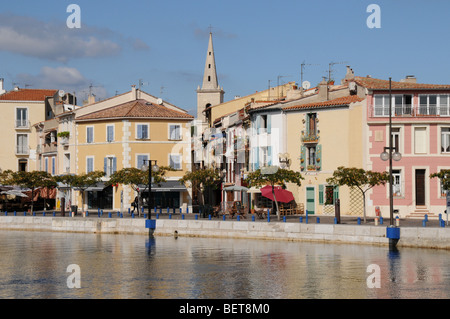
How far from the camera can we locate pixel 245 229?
156 feet

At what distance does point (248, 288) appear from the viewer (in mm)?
29812

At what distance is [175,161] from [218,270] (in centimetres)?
3850

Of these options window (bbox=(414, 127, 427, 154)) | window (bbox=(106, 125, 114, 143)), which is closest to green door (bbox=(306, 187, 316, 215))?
window (bbox=(414, 127, 427, 154))

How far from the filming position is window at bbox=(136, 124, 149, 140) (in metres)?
72.1

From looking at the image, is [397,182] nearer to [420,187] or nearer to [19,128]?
[420,187]

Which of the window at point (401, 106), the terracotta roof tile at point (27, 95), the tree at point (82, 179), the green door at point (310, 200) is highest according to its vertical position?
the terracotta roof tile at point (27, 95)

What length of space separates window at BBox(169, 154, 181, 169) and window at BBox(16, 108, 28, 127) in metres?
22.1

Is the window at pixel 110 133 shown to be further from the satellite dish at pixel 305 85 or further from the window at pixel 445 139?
the window at pixel 445 139

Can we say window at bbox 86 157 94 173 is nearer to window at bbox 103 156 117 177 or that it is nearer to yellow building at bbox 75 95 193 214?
yellow building at bbox 75 95 193 214

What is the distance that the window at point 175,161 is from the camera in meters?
72.5

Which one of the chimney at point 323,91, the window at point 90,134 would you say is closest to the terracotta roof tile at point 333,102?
the chimney at point 323,91

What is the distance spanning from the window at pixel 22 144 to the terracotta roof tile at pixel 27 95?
408cm
